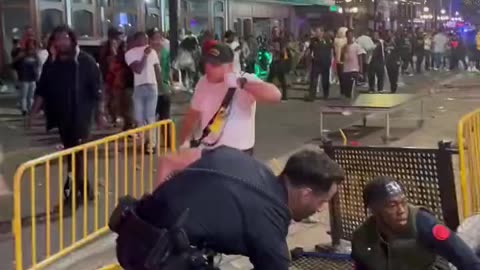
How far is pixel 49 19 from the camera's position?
2086 centimetres

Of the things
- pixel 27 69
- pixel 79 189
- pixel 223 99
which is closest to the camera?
pixel 223 99

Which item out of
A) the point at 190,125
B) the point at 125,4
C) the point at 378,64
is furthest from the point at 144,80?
the point at 125,4

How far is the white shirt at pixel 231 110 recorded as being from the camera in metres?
5.96

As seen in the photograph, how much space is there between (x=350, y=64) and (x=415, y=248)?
1472 cm

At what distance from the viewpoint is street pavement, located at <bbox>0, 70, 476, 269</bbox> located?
680cm

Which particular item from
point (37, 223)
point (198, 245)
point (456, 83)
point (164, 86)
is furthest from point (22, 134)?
point (456, 83)

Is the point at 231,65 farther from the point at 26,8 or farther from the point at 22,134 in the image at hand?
the point at 26,8

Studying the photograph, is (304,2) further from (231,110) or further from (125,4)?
(231,110)

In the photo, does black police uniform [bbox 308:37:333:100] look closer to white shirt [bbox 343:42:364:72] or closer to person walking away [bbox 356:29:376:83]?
white shirt [bbox 343:42:364:72]

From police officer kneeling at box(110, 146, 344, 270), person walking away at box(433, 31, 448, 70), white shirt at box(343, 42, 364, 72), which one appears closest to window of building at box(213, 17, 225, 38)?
person walking away at box(433, 31, 448, 70)

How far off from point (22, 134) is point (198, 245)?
11079 millimetres

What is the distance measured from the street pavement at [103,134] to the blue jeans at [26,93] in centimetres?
27

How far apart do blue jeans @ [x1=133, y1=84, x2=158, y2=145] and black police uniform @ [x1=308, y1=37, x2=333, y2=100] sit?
8.73 m

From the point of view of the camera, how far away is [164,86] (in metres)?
11.7
